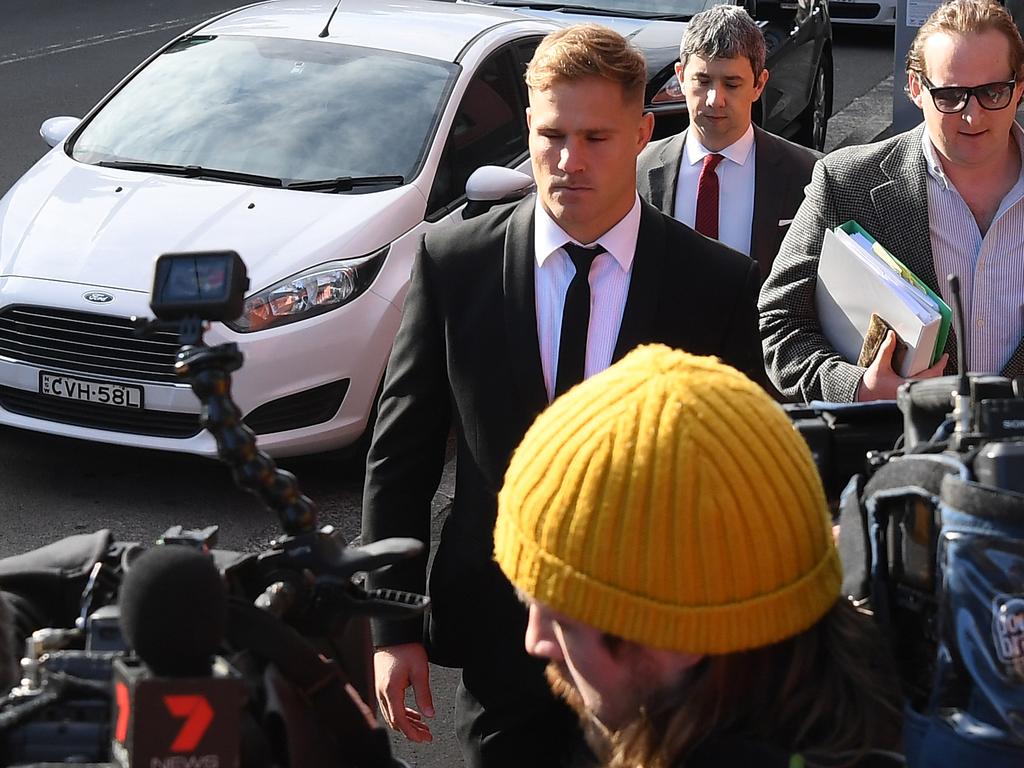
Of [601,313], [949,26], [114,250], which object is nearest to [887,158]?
[949,26]

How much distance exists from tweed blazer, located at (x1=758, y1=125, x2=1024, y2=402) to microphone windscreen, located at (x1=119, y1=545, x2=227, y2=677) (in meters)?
2.20

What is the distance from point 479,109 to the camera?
7234 mm

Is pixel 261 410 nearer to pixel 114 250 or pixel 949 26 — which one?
pixel 114 250

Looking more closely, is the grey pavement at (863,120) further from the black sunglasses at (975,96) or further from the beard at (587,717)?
the beard at (587,717)

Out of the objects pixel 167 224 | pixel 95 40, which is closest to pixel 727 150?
pixel 167 224

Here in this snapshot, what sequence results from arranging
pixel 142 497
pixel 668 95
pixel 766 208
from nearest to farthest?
pixel 766 208, pixel 142 497, pixel 668 95

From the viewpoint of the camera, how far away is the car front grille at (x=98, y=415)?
596 cm

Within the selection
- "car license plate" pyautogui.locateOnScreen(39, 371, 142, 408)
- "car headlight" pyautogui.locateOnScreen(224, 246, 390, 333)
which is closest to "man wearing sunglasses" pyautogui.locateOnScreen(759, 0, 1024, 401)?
"car headlight" pyautogui.locateOnScreen(224, 246, 390, 333)

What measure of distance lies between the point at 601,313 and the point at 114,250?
3528 millimetres

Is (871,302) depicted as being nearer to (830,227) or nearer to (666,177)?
(830,227)

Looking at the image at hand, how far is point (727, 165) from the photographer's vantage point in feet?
18.1

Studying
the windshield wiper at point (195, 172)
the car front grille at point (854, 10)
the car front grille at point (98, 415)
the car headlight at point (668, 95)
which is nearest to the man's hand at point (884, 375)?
the car front grille at point (98, 415)

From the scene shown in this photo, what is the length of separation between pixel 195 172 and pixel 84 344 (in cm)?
108

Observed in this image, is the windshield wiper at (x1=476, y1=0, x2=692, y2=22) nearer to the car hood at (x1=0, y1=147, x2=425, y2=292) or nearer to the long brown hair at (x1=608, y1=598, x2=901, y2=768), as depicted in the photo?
the car hood at (x1=0, y1=147, x2=425, y2=292)
